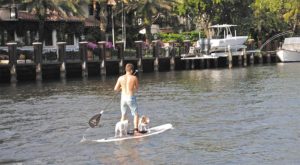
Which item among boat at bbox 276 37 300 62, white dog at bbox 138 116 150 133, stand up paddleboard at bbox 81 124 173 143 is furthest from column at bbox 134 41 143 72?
white dog at bbox 138 116 150 133

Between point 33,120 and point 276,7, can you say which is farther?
point 276,7

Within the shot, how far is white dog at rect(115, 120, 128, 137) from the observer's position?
62.5 ft

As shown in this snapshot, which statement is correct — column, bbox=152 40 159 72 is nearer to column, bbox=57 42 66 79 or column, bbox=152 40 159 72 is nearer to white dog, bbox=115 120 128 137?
column, bbox=57 42 66 79

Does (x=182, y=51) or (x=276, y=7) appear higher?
(x=276, y=7)

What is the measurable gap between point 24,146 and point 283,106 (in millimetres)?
11678

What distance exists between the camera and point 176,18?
81688 mm

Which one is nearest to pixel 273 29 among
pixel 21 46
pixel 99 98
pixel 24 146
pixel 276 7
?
pixel 276 7

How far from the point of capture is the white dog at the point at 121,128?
19.0m

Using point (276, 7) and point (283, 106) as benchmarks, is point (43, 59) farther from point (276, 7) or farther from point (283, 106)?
point (276, 7)

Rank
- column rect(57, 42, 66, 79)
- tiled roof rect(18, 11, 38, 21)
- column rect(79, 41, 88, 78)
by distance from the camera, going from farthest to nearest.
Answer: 1. tiled roof rect(18, 11, 38, 21)
2. column rect(79, 41, 88, 78)
3. column rect(57, 42, 66, 79)

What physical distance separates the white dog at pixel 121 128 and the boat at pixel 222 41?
1684 inches

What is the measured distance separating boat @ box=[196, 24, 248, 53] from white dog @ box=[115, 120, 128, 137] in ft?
140

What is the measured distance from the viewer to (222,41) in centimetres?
6347

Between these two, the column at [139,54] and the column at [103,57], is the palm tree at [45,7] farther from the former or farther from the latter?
the column at [103,57]
